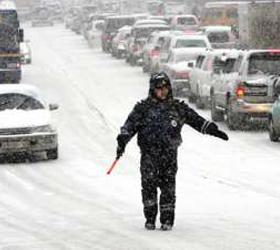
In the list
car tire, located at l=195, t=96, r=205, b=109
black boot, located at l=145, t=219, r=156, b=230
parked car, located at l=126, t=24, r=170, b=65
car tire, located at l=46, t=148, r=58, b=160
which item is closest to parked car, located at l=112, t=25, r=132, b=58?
parked car, located at l=126, t=24, r=170, b=65

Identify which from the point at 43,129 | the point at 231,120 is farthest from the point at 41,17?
the point at 43,129

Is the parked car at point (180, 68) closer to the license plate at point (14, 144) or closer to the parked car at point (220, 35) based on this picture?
the license plate at point (14, 144)

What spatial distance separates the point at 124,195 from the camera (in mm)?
15203

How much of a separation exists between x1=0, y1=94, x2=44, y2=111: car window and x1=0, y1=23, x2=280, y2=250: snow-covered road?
111cm

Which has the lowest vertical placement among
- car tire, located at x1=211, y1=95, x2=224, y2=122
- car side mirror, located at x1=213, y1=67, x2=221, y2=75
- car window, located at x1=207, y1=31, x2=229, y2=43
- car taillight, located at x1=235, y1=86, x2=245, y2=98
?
car window, located at x1=207, y1=31, x2=229, y2=43

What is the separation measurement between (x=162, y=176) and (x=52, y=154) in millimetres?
9284

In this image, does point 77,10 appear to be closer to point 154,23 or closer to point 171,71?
point 154,23

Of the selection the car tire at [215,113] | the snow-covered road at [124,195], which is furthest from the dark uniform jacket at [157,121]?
the car tire at [215,113]

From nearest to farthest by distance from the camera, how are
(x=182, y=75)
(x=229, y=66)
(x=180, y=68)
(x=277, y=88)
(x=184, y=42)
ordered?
(x=277, y=88) < (x=229, y=66) < (x=182, y=75) < (x=180, y=68) < (x=184, y=42)

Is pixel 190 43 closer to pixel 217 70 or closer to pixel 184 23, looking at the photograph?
pixel 217 70

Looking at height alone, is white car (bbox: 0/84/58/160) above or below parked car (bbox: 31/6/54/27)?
above

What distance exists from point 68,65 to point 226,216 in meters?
39.8

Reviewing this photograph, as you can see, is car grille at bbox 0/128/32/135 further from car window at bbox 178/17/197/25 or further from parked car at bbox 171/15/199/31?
car window at bbox 178/17/197/25

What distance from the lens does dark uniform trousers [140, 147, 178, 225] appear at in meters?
11.5
